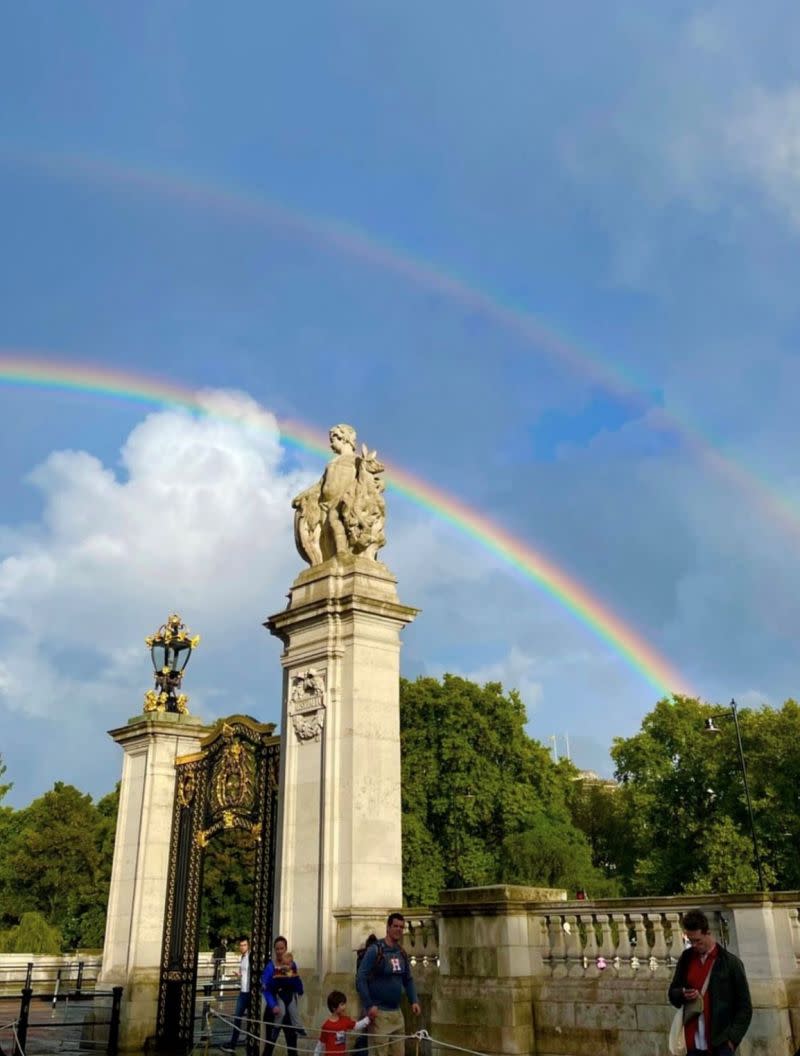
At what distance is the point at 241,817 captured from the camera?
15.4 meters

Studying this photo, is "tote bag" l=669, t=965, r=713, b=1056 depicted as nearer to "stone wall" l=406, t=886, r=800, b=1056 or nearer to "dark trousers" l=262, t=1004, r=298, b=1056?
"stone wall" l=406, t=886, r=800, b=1056

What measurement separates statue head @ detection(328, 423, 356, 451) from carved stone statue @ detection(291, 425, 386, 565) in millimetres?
260

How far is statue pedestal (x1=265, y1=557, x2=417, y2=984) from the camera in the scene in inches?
487

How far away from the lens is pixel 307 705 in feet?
44.5

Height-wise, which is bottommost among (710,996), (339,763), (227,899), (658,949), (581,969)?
(710,996)

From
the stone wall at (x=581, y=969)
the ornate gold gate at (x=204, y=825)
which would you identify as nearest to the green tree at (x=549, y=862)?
the ornate gold gate at (x=204, y=825)

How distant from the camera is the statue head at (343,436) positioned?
50.3 feet

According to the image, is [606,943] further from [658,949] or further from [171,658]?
[171,658]

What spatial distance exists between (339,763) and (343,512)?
355cm

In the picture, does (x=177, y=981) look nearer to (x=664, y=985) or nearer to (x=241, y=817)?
(x=241, y=817)

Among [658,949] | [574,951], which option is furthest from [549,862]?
[658,949]

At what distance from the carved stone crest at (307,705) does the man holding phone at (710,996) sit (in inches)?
313

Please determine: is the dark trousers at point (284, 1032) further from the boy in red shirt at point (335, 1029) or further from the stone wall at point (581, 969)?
the boy in red shirt at point (335, 1029)

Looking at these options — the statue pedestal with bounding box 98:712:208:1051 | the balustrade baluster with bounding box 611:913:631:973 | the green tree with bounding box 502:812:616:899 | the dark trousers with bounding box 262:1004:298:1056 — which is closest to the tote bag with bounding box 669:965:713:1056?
the balustrade baluster with bounding box 611:913:631:973
